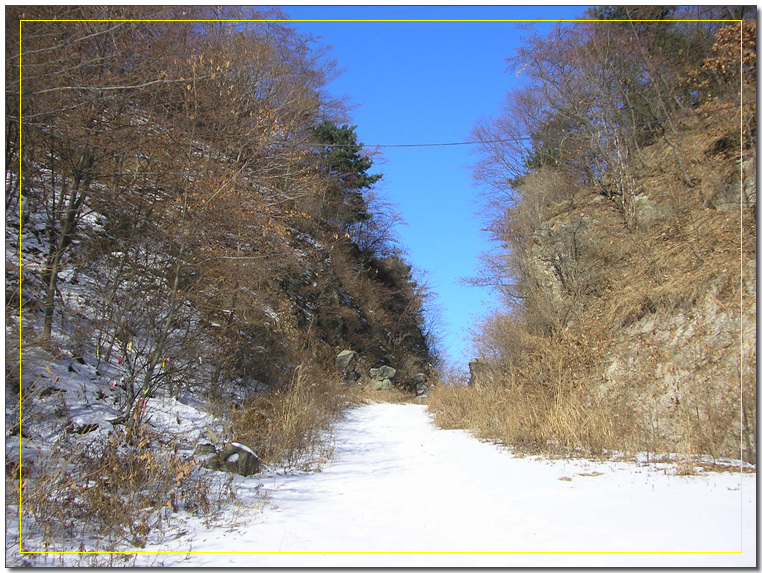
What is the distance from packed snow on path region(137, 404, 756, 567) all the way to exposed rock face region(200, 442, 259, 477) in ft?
0.92

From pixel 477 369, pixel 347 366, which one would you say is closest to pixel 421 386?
pixel 347 366

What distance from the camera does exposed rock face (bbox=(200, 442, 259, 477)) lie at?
19.6 ft

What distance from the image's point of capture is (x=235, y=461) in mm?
5980

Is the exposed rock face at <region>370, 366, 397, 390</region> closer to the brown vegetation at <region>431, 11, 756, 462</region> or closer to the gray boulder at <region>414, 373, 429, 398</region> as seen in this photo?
the gray boulder at <region>414, 373, 429, 398</region>

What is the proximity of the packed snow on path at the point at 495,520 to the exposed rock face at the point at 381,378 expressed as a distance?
18.5 meters

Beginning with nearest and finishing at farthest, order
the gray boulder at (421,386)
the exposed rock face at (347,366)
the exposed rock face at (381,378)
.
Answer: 1. the exposed rock face at (347,366)
2. the exposed rock face at (381,378)
3. the gray boulder at (421,386)

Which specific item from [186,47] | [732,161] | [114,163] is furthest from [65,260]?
[732,161]

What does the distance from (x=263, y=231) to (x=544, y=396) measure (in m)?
7.06

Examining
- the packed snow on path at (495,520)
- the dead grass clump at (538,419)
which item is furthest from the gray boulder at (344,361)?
the packed snow on path at (495,520)

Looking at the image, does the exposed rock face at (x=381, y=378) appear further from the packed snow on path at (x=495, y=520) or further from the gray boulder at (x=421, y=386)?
the packed snow on path at (x=495, y=520)

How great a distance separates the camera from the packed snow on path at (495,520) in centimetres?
312

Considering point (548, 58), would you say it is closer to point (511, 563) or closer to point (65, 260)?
point (65, 260)

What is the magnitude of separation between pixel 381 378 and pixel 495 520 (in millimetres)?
22644

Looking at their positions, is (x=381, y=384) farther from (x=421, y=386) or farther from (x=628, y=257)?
(x=628, y=257)
